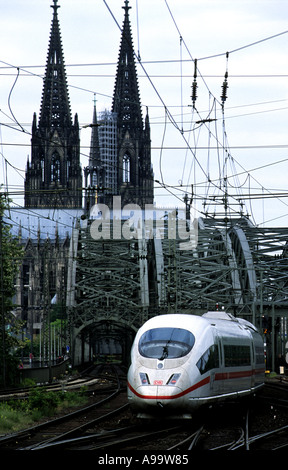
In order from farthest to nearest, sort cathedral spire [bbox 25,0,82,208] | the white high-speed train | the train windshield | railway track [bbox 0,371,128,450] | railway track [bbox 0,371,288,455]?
cathedral spire [bbox 25,0,82,208] → the train windshield → the white high-speed train → railway track [bbox 0,371,128,450] → railway track [bbox 0,371,288,455]

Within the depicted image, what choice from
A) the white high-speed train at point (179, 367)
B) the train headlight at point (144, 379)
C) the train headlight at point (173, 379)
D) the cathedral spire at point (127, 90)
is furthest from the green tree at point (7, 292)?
the cathedral spire at point (127, 90)

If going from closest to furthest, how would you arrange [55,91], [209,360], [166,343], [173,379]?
[173,379]
[166,343]
[209,360]
[55,91]

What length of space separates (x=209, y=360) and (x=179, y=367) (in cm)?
140

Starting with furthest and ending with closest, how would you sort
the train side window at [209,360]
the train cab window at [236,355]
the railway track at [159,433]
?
1. the train cab window at [236,355]
2. the train side window at [209,360]
3. the railway track at [159,433]

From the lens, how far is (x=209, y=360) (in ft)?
65.0

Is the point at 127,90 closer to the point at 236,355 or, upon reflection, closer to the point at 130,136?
the point at 130,136

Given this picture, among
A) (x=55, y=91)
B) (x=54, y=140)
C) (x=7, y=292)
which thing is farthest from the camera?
(x=55, y=91)

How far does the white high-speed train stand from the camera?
59.8ft

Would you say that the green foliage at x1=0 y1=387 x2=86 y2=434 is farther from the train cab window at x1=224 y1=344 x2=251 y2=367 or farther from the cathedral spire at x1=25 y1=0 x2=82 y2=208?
the cathedral spire at x1=25 y1=0 x2=82 y2=208

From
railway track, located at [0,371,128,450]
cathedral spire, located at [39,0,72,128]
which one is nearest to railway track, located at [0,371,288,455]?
railway track, located at [0,371,128,450]

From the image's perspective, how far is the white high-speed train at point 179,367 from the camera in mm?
18219

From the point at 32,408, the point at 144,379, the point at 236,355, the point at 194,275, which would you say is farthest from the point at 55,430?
the point at 194,275

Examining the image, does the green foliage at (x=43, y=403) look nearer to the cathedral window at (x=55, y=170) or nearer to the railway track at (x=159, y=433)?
the railway track at (x=159, y=433)

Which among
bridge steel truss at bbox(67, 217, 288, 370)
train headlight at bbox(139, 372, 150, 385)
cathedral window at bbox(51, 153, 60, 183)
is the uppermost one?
cathedral window at bbox(51, 153, 60, 183)
